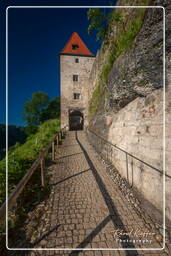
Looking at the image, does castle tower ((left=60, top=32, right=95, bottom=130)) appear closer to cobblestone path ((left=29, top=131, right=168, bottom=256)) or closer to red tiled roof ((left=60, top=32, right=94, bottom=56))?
red tiled roof ((left=60, top=32, right=94, bottom=56))

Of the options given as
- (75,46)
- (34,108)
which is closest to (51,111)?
(34,108)

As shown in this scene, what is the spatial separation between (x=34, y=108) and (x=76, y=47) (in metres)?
20.1

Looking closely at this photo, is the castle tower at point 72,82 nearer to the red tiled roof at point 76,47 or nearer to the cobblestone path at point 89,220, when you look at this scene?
the red tiled roof at point 76,47

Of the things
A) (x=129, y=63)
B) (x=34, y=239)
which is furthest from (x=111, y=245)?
(x=129, y=63)

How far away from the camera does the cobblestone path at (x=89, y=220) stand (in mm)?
2043

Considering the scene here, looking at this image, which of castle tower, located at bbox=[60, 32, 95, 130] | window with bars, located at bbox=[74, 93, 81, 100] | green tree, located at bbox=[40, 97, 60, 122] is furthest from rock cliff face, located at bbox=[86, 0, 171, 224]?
green tree, located at bbox=[40, 97, 60, 122]

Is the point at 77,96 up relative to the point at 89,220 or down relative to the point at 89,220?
up

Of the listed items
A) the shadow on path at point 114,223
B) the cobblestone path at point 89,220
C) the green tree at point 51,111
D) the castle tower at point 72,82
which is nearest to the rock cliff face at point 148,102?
the cobblestone path at point 89,220

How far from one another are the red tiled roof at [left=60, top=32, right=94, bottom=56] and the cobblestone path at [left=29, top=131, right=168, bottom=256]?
18792mm

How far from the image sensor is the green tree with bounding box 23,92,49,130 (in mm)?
33931

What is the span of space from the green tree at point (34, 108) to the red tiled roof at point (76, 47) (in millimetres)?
19416

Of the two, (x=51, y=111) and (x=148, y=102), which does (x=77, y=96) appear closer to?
(x=148, y=102)

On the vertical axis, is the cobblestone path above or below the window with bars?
below

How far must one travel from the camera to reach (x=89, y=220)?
2.50 meters
